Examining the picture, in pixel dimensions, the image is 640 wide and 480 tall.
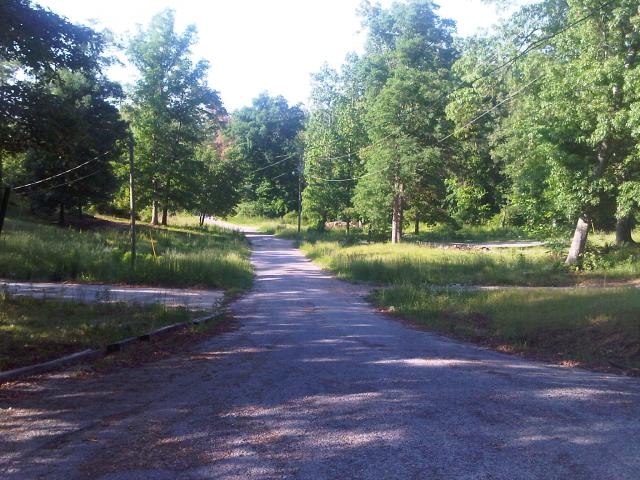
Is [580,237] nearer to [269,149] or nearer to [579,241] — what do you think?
[579,241]

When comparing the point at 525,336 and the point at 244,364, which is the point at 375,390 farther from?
the point at 525,336

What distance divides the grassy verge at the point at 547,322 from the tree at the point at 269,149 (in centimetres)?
7844

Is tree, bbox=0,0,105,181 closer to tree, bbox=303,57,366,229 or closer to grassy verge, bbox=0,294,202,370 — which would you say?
grassy verge, bbox=0,294,202,370

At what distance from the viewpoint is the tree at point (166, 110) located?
161 feet

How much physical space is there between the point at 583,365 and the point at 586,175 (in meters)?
18.1

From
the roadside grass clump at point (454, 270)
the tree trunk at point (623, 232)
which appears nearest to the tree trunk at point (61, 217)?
the roadside grass clump at point (454, 270)

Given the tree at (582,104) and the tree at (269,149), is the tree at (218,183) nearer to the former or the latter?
the tree at (269,149)

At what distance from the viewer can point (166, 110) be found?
50781 mm

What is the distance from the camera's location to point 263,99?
102 m

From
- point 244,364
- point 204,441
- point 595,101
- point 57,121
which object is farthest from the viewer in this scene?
point 595,101

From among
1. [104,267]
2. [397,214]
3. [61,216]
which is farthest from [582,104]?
[61,216]

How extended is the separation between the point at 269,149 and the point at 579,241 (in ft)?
247

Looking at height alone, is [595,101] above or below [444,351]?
above

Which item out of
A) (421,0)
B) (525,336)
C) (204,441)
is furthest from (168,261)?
(421,0)
